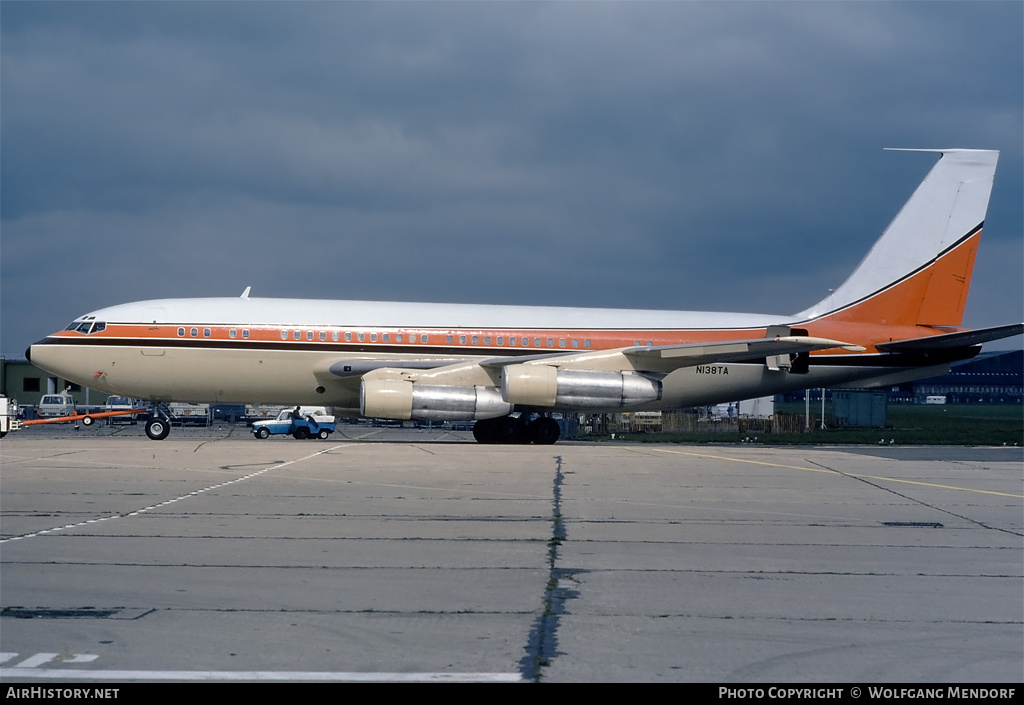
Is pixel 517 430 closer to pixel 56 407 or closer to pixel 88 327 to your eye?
pixel 88 327

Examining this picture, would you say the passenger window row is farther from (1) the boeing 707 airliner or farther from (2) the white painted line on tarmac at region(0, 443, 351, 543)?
(2) the white painted line on tarmac at region(0, 443, 351, 543)

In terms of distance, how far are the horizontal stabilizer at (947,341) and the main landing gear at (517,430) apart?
34.3ft

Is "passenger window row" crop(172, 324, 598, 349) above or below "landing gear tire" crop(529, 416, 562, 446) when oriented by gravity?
above

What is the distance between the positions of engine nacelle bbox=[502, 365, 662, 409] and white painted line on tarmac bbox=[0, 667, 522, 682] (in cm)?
1994

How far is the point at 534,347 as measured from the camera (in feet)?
93.4

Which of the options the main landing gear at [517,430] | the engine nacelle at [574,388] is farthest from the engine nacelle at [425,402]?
the main landing gear at [517,430]

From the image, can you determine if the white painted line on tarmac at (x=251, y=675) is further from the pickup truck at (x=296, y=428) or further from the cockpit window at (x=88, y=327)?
the pickup truck at (x=296, y=428)

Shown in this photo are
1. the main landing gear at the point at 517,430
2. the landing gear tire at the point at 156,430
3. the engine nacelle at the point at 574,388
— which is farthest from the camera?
the main landing gear at the point at 517,430

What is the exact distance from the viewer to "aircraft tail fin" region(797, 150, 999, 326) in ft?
99.0

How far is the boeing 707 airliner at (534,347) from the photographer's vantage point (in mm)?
26359

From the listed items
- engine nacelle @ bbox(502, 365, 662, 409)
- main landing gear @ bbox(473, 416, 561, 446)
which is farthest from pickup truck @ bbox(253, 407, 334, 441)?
engine nacelle @ bbox(502, 365, 662, 409)

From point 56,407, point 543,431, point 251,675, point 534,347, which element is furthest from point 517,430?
point 56,407
